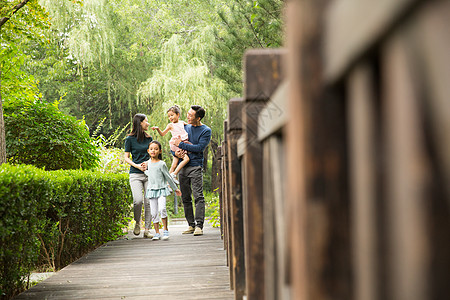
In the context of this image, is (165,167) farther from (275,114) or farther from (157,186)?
(275,114)

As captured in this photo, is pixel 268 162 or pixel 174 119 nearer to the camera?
pixel 268 162

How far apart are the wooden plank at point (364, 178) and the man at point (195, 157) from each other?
255 inches

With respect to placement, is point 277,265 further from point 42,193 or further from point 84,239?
point 84,239

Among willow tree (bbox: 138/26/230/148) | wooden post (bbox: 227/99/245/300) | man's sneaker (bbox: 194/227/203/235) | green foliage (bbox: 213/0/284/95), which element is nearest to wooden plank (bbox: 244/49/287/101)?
wooden post (bbox: 227/99/245/300)

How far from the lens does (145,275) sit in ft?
15.0

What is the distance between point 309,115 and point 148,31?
21.2 metres

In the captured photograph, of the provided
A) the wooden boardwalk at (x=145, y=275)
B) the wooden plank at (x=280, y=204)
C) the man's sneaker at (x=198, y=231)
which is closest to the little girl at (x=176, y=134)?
the man's sneaker at (x=198, y=231)

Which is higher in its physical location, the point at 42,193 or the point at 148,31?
the point at 148,31

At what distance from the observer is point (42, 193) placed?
4.17 metres

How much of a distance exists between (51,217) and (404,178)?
199 inches

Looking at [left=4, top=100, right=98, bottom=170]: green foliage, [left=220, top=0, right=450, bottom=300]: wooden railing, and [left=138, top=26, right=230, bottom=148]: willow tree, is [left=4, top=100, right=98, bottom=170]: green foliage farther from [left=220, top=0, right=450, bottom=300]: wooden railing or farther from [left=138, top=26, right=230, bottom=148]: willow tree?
[left=220, top=0, right=450, bottom=300]: wooden railing

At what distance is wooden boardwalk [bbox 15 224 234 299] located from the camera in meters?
3.81

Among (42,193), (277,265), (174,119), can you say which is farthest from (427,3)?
(174,119)

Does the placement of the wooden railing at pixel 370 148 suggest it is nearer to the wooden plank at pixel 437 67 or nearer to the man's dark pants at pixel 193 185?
the wooden plank at pixel 437 67
